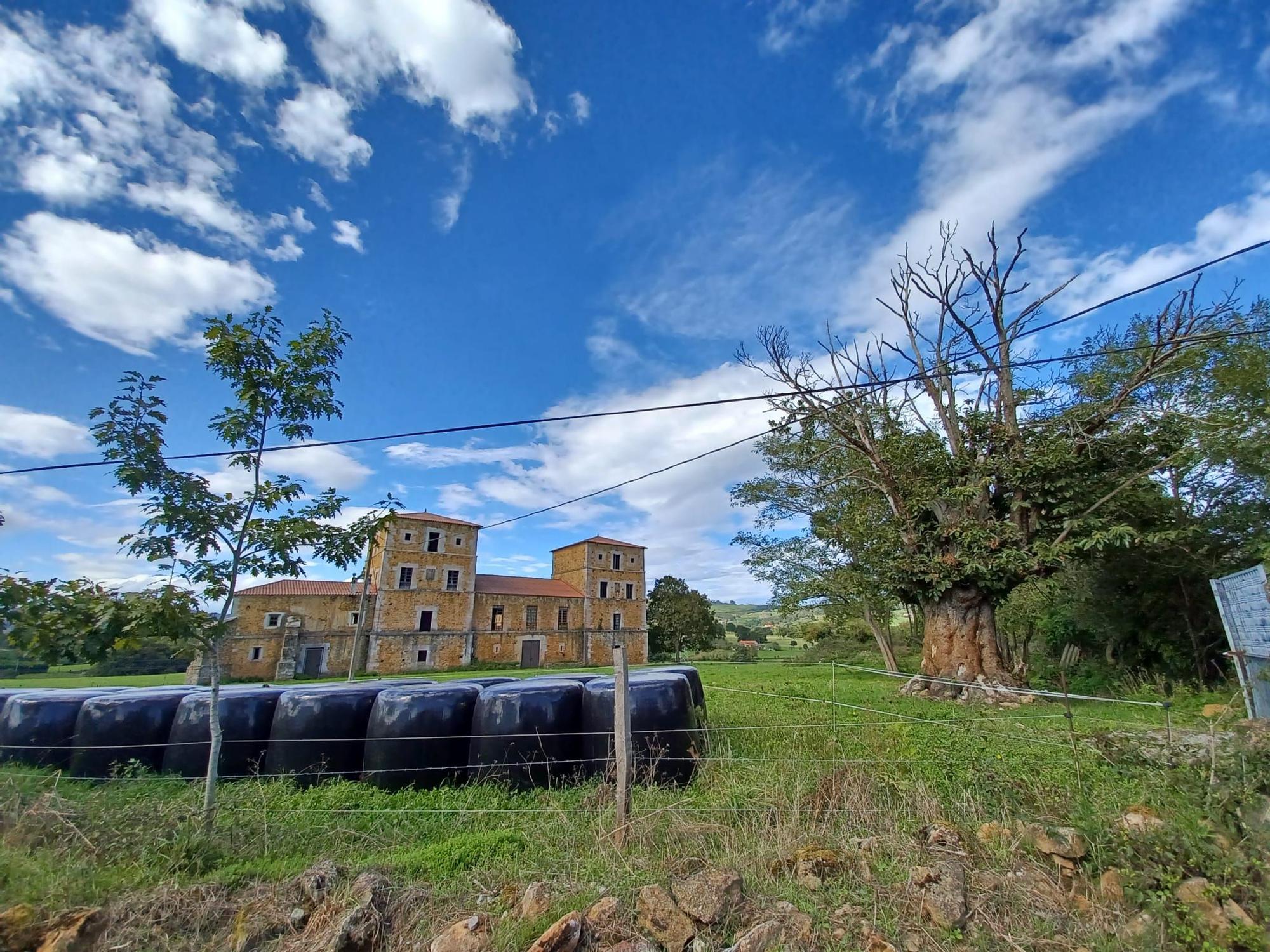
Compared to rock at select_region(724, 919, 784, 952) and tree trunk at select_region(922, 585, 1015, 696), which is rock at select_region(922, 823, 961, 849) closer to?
rock at select_region(724, 919, 784, 952)

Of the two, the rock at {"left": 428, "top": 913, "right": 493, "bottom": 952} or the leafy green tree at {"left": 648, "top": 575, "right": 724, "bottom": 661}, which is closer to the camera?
the rock at {"left": 428, "top": 913, "right": 493, "bottom": 952}

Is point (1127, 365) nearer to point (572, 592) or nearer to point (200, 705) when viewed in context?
point (200, 705)

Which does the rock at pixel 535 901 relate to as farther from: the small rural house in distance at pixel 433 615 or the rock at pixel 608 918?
the small rural house in distance at pixel 433 615

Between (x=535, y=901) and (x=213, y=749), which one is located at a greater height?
(x=213, y=749)

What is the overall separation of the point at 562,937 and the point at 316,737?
4102mm

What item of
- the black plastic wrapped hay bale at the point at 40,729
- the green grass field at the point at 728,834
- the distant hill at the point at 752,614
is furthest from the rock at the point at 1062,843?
the distant hill at the point at 752,614

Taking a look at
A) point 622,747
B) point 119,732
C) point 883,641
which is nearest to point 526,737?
point 622,747

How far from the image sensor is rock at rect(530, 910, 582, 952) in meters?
2.60

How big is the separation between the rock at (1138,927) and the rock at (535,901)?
2.83m

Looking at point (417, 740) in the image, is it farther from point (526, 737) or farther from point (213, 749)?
point (213, 749)

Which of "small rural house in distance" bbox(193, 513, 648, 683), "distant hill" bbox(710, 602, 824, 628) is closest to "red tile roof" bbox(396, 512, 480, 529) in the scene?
"small rural house in distance" bbox(193, 513, 648, 683)

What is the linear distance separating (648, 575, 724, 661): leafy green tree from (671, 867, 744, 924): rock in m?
37.0

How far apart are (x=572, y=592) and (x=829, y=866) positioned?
36542 millimetres

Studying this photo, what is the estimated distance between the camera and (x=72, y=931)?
2.73 meters
